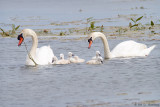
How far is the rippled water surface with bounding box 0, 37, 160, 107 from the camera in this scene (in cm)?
1020

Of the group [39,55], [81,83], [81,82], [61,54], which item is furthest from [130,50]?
[81,83]

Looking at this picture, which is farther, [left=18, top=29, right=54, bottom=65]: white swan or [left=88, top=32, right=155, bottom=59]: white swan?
[left=88, top=32, right=155, bottom=59]: white swan

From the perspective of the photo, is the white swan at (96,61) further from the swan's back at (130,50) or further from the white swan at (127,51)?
the swan's back at (130,50)

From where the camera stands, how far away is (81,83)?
12.1 m

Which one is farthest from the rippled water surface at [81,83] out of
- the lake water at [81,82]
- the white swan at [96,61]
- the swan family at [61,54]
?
the swan family at [61,54]

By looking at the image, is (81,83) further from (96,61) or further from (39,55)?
(39,55)

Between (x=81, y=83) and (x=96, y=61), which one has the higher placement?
(x=96, y=61)

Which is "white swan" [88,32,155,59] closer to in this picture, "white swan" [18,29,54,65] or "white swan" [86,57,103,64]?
"white swan" [86,57,103,64]

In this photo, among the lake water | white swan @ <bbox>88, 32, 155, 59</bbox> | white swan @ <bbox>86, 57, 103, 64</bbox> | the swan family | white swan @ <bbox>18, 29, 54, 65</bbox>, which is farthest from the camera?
white swan @ <bbox>88, 32, 155, 59</bbox>

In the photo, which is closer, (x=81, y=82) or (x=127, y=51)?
(x=81, y=82)

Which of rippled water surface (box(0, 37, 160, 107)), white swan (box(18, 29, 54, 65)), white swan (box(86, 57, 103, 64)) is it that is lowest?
rippled water surface (box(0, 37, 160, 107))

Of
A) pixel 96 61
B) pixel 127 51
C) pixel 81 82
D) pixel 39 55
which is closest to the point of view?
pixel 81 82

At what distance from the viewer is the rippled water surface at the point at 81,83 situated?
10.2m

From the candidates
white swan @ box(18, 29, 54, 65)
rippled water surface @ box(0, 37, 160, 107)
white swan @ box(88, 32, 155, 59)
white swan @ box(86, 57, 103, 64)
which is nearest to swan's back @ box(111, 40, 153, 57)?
white swan @ box(88, 32, 155, 59)
